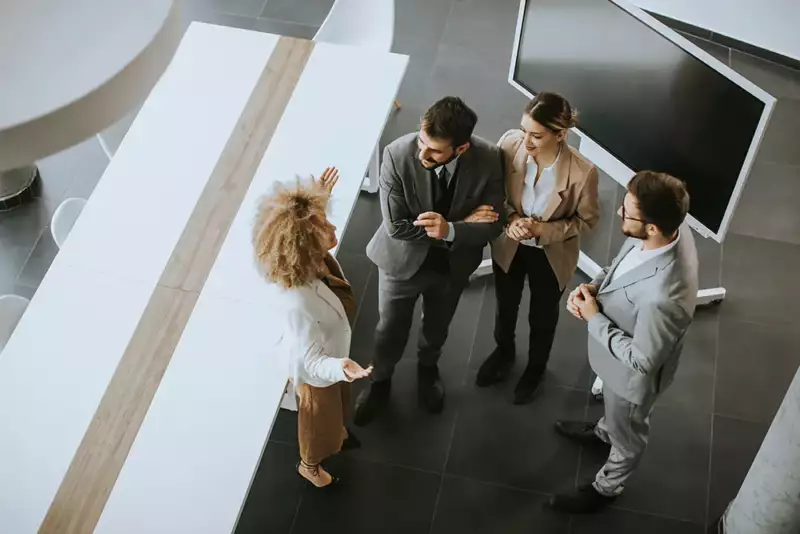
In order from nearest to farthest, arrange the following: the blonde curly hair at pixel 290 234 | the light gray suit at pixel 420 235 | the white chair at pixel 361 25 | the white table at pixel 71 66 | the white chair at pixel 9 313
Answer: the white table at pixel 71 66
the blonde curly hair at pixel 290 234
the light gray suit at pixel 420 235
the white chair at pixel 9 313
the white chair at pixel 361 25

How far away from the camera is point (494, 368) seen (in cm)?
369

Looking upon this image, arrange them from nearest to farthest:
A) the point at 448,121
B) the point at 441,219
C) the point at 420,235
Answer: the point at 448,121 < the point at 441,219 < the point at 420,235

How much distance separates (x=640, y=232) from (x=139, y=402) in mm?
1613

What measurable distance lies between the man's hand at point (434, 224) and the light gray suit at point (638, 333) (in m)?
0.53

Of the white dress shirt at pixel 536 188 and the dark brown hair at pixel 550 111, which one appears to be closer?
the dark brown hair at pixel 550 111

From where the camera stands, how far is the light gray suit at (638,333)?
243 centimetres

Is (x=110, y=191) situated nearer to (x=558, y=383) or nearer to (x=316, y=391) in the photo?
(x=316, y=391)

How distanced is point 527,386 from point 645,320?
1208 mm

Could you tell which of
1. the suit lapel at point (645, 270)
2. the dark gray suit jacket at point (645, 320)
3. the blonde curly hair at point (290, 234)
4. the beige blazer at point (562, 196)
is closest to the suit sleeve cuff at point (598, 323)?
the dark gray suit jacket at point (645, 320)

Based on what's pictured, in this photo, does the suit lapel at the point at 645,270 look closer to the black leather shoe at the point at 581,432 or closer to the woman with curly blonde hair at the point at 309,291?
the woman with curly blonde hair at the point at 309,291

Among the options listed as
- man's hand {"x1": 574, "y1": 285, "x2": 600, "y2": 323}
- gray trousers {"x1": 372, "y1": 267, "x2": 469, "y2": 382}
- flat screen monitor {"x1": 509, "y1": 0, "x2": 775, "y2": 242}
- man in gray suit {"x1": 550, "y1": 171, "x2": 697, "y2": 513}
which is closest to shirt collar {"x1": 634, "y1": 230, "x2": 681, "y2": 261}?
man in gray suit {"x1": 550, "y1": 171, "x2": 697, "y2": 513}

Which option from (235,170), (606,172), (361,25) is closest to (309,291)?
(235,170)

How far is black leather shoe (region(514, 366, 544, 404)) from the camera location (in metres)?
3.61

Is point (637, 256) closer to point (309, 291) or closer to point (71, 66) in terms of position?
point (309, 291)
